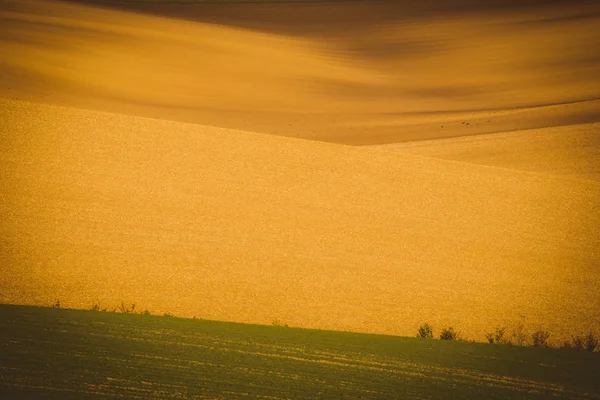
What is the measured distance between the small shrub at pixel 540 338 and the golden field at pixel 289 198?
1.52ft

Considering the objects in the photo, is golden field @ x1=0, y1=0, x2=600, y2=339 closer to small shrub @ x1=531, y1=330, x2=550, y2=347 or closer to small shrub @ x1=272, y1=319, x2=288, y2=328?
small shrub @ x1=272, y1=319, x2=288, y2=328

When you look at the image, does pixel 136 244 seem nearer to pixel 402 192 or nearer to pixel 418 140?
pixel 402 192

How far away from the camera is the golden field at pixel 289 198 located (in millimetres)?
9297

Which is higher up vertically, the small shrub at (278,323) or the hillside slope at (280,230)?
the hillside slope at (280,230)

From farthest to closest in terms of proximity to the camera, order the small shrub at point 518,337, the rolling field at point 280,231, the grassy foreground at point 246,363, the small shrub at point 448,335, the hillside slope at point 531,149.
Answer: the hillside slope at point 531,149
the small shrub at point 518,337
the small shrub at point 448,335
the rolling field at point 280,231
the grassy foreground at point 246,363

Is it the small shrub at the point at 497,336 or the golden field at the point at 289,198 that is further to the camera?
the golden field at the point at 289,198

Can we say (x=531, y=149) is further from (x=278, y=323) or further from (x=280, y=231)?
(x=278, y=323)

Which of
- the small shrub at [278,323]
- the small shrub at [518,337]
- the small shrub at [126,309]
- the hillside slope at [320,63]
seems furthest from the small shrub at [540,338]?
the hillside slope at [320,63]

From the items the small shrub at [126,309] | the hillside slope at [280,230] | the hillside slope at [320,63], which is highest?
the hillside slope at [320,63]

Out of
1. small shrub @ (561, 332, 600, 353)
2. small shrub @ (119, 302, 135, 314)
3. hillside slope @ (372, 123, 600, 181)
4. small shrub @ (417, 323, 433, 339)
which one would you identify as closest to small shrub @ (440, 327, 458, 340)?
small shrub @ (417, 323, 433, 339)

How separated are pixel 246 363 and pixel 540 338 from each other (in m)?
3.91

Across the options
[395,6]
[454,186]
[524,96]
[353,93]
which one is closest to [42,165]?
[454,186]

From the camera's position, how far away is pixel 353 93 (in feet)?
94.9

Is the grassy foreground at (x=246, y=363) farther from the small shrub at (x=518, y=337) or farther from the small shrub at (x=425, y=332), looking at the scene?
the small shrub at (x=518, y=337)
